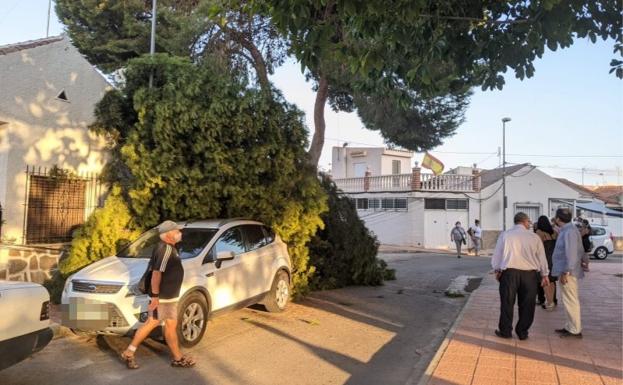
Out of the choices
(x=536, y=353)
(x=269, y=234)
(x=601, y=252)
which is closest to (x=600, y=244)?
(x=601, y=252)

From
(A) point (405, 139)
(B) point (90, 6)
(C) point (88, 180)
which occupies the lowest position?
(C) point (88, 180)

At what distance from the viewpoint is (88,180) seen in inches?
448

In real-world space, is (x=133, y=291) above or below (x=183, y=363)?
above

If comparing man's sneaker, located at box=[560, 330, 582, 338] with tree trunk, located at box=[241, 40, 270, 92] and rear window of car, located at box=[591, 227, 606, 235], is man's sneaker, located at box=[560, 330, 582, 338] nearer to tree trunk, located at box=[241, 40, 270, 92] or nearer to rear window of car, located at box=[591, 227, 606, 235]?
tree trunk, located at box=[241, 40, 270, 92]

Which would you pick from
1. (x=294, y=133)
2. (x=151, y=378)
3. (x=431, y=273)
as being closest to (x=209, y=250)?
(x=151, y=378)

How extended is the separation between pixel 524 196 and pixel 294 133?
97.8ft

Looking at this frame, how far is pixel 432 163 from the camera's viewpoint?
37.4m

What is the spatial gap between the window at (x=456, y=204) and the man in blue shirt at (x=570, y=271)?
27.1m

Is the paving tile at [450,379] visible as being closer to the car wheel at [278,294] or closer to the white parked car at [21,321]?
the white parked car at [21,321]

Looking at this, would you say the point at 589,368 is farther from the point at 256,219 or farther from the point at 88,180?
the point at 88,180

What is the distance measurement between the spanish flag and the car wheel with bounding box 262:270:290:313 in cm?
2928

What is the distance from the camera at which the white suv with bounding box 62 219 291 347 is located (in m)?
6.49

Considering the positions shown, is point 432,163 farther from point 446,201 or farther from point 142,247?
point 142,247

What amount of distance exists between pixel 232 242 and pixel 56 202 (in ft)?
15.7
